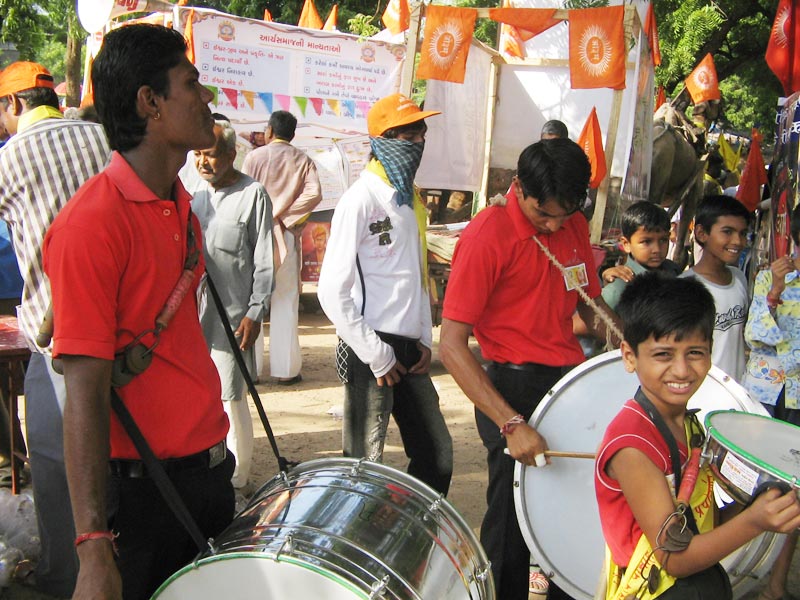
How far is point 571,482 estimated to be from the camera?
9.75 feet

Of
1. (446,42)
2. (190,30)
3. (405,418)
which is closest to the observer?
(405,418)

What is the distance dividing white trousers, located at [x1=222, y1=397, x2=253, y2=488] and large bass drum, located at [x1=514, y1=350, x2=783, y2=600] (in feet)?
7.07

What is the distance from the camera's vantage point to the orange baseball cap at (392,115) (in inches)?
153

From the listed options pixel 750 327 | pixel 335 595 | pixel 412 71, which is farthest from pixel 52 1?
pixel 335 595

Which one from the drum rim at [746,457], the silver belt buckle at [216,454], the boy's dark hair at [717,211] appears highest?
the boy's dark hair at [717,211]

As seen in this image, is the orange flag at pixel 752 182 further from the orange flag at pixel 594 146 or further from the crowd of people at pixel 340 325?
the crowd of people at pixel 340 325

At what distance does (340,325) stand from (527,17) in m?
4.63

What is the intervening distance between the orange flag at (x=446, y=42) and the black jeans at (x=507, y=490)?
4.81 m

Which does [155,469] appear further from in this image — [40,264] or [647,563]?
[40,264]

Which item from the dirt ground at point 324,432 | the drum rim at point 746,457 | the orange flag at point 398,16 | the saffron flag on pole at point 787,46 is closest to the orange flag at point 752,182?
the saffron flag on pole at point 787,46

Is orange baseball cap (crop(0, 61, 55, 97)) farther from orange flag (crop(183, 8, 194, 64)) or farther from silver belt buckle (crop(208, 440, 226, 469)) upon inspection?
orange flag (crop(183, 8, 194, 64))

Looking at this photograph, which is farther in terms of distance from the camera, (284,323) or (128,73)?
(284,323)

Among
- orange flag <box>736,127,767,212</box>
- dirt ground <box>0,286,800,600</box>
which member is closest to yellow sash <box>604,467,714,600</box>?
dirt ground <box>0,286,800,600</box>

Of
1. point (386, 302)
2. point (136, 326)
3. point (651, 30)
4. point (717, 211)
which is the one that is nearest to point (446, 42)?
point (651, 30)
